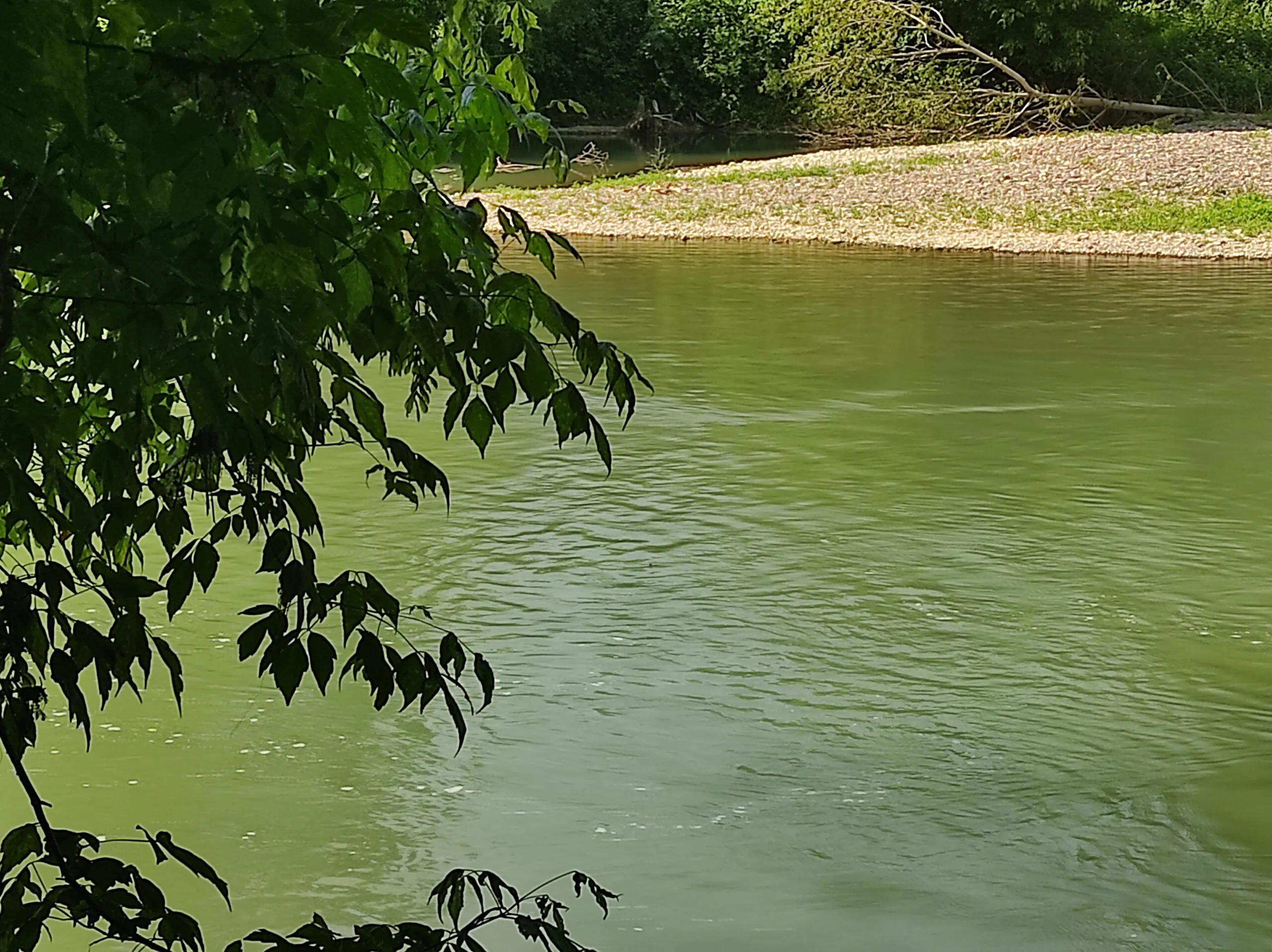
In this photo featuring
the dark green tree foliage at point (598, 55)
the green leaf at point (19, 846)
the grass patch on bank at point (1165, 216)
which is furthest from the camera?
the dark green tree foliage at point (598, 55)

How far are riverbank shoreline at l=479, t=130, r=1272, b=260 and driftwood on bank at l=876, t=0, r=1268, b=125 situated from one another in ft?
11.1

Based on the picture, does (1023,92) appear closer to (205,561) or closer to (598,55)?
(598,55)

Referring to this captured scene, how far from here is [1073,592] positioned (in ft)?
18.6

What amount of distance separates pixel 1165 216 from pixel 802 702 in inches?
463

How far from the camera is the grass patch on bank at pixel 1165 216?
15031mm

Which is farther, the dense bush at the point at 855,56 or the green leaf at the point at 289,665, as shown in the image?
the dense bush at the point at 855,56

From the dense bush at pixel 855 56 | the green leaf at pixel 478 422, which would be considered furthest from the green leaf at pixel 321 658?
the dense bush at pixel 855 56

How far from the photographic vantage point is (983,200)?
16672 millimetres

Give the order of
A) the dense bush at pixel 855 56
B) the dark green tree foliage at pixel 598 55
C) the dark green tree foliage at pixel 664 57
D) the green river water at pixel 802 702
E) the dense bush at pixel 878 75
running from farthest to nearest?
the dark green tree foliage at pixel 598 55 < the dark green tree foliage at pixel 664 57 < the dense bush at pixel 855 56 < the dense bush at pixel 878 75 < the green river water at pixel 802 702

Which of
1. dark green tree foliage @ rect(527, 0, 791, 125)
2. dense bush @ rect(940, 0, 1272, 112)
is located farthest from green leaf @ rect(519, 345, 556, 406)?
dark green tree foliage @ rect(527, 0, 791, 125)

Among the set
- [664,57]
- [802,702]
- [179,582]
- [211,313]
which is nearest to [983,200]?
[802,702]

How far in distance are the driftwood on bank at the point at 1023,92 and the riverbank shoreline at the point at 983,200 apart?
3380 millimetres

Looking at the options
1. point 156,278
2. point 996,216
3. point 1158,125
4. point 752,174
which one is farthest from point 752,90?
point 156,278

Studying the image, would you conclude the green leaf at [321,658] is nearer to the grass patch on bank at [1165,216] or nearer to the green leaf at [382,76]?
the green leaf at [382,76]
